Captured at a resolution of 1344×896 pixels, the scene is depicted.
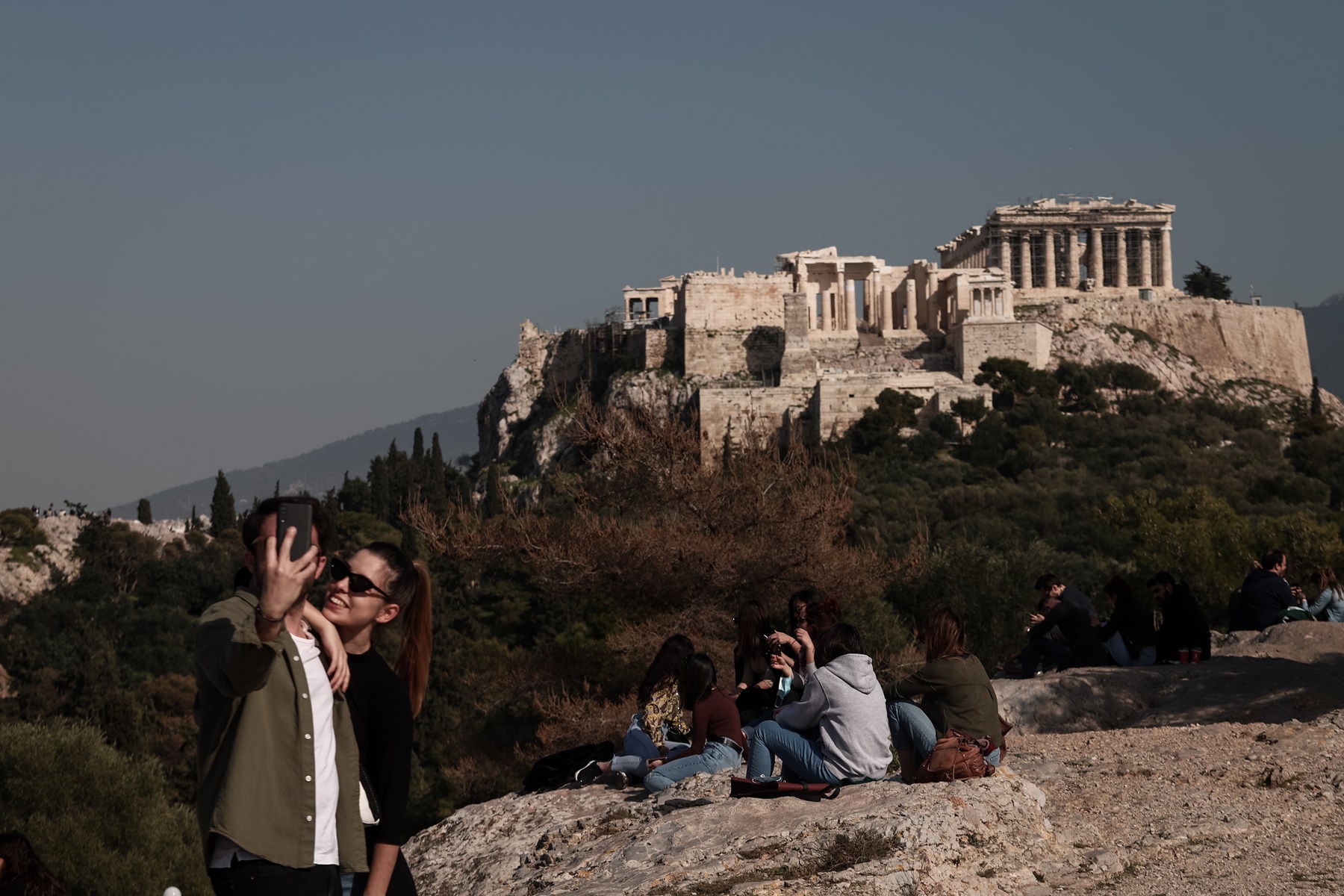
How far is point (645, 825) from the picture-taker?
24.3ft

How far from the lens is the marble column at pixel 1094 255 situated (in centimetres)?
6038

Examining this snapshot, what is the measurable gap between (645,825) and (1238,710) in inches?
213

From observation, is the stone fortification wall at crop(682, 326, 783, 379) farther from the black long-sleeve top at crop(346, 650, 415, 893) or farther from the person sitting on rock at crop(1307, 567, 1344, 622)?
the black long-sleeve top at crop(346, 650, 415, 893)

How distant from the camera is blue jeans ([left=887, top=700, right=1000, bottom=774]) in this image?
23.8 ft

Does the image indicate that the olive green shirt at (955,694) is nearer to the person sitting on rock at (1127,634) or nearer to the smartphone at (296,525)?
the smartphone at (296,525)

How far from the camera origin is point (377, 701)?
393 cm

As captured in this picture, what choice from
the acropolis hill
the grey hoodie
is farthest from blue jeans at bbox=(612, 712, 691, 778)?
the acropolis hill

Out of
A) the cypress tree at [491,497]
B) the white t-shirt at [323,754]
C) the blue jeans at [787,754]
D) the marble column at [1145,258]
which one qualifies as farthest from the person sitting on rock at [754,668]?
the marble column at [1145,258]

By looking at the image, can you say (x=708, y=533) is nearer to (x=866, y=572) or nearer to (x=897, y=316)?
(x=866, y=572)

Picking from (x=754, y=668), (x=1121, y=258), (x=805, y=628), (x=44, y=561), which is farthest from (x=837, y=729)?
(x=44, y=561)

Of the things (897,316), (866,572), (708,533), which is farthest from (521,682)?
(897,316)

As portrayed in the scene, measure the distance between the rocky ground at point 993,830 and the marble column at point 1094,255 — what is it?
5309 centimetres

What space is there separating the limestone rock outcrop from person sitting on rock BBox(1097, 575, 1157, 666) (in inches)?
228

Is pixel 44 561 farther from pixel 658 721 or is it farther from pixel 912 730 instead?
pixel 912 730
